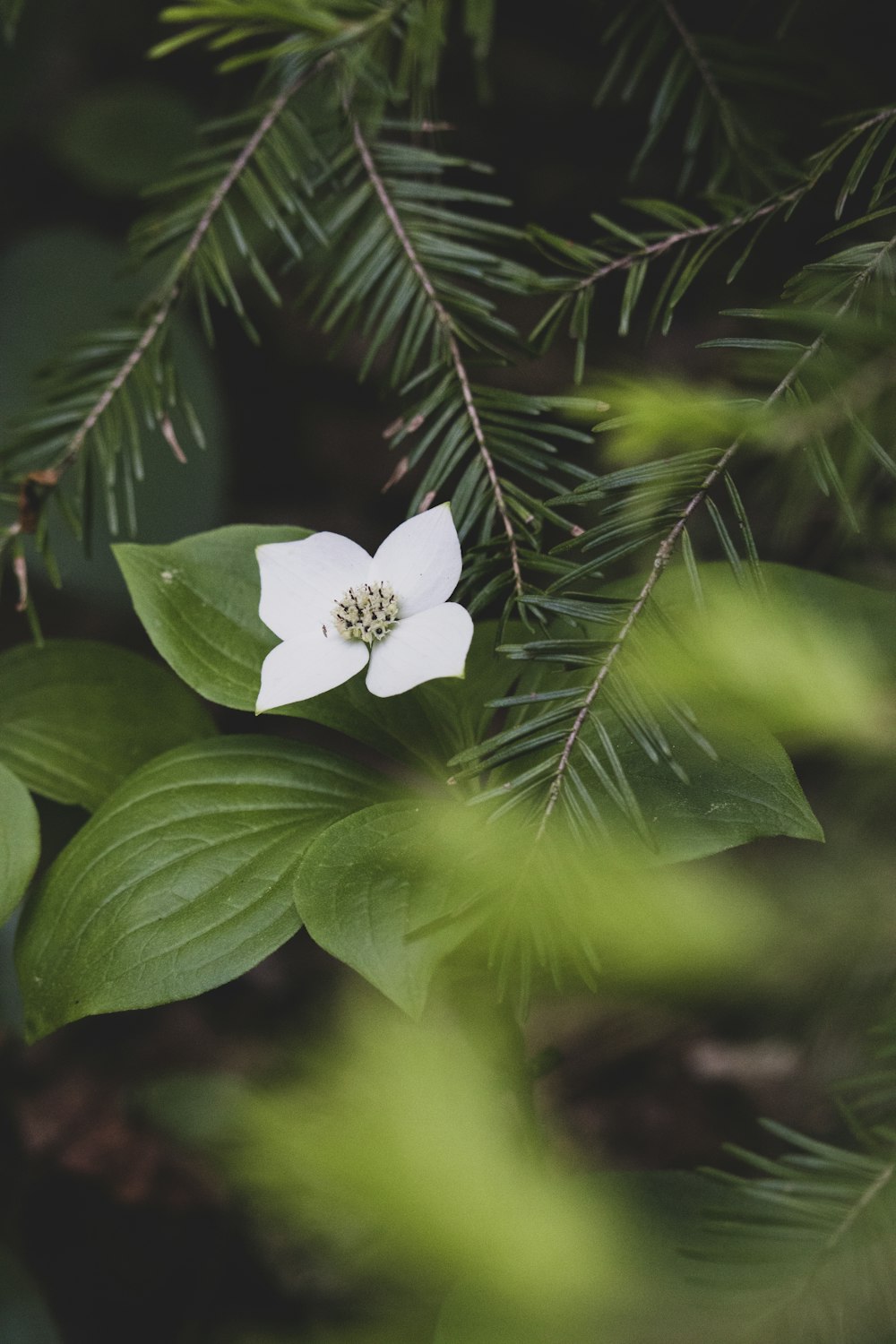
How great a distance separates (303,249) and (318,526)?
2.63ft

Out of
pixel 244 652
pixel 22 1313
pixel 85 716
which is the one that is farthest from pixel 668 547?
pixel 22 1313

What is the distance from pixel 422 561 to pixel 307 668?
4.1 inches

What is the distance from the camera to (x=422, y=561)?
610mm

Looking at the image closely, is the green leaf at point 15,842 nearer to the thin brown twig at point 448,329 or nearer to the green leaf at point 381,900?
the green leaf at point 381,900

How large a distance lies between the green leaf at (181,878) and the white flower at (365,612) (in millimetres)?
116

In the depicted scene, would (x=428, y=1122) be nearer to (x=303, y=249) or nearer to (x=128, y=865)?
(x=128, y=865)

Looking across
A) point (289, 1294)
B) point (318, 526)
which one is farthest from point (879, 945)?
point (318, 526)

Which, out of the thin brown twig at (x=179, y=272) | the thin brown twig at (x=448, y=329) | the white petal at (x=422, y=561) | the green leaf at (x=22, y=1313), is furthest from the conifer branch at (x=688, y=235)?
the green leaf at (x=22, y=1313)

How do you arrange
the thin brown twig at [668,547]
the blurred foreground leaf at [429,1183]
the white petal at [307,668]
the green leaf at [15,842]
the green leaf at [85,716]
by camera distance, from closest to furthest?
the blurred foreground leaf at [429,1183]
the thin brown twig at [668,547]
the white petal at [307,668]
the green leaf at [15,842]
the green leaf at [85,716]

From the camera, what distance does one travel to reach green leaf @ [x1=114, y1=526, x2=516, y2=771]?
711 millimetres

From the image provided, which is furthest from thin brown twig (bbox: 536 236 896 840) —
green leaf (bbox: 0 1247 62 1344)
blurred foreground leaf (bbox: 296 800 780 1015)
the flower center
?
green leaf (bbox: 0 1247 62 1344)

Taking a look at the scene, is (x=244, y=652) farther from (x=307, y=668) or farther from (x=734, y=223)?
(x=734, y=223)

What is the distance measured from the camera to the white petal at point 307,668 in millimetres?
601

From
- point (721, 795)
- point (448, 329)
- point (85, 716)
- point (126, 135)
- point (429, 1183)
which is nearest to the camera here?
point (429, 1183)
